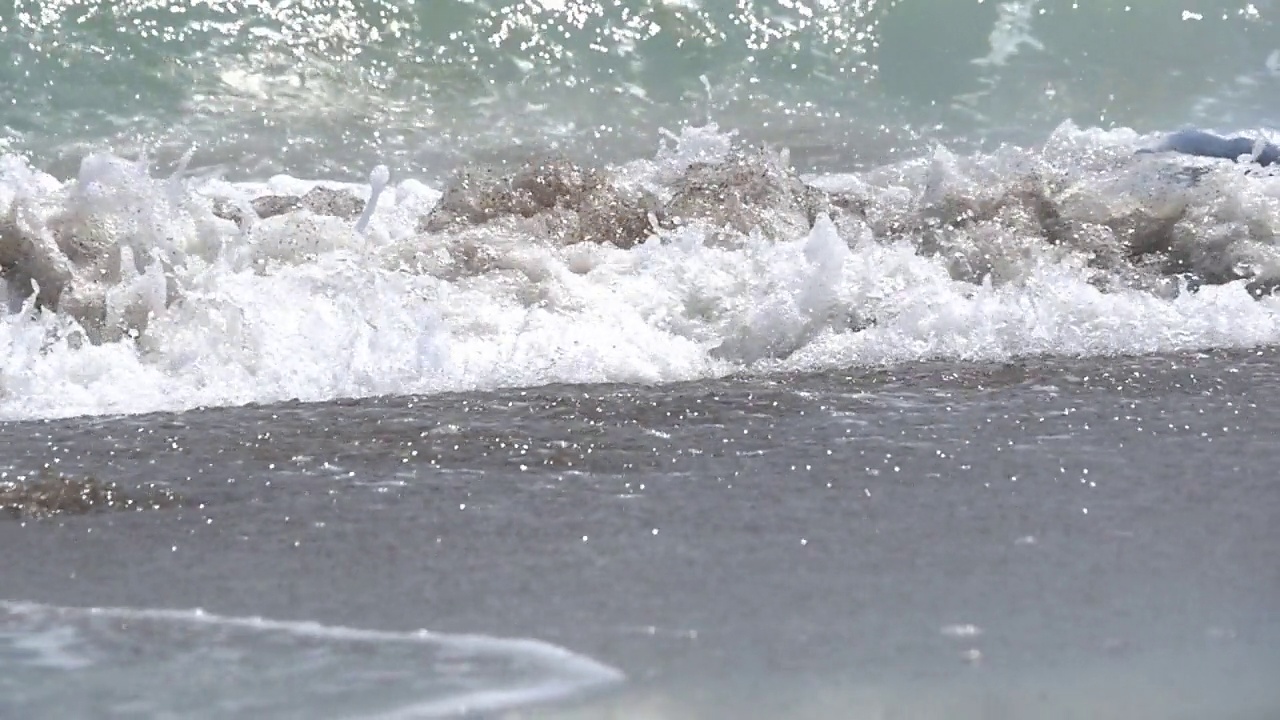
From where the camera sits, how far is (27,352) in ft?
10.3

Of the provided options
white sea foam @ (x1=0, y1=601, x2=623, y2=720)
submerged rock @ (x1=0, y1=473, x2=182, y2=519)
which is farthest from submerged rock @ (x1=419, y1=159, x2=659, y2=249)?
white sea foam @ (x1=0, y1=601, x2=623, y2=720)

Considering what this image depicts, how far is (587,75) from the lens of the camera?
6688 millimetres

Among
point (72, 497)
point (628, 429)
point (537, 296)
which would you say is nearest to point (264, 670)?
point (72, 497)

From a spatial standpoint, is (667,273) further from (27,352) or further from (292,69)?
(292,69)

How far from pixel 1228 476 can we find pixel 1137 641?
0.74 m

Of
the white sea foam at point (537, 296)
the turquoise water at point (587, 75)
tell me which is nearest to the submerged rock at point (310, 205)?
the white sea foam at point (537, 296)

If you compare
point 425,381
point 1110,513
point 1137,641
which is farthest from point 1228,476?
point 425,381

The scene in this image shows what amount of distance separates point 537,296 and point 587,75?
336 cm

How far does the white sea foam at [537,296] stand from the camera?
308 cm

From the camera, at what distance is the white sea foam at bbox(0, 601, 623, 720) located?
5.24 feet

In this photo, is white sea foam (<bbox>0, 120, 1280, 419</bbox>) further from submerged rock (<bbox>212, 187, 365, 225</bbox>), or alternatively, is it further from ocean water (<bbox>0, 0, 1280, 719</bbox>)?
submerged rock (<bbox>212, 187, 365, 225</bbox>)

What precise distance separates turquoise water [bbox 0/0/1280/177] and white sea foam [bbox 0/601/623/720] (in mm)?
4242

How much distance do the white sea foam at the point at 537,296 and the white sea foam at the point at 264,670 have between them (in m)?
1.14

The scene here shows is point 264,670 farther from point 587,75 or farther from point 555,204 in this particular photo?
point 587,75
